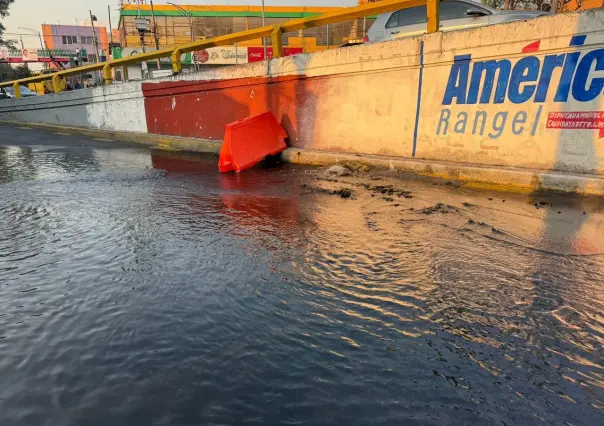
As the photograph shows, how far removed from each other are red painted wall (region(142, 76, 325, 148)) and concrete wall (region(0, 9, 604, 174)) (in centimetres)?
3

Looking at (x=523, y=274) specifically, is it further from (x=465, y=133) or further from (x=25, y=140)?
(x=25, y=140)

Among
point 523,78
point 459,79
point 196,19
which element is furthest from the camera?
point 196,19

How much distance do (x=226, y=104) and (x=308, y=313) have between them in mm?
7817

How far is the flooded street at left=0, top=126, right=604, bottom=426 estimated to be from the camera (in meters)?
1.90

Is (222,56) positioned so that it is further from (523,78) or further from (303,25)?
(523,78)

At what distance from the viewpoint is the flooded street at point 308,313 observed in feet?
6.23

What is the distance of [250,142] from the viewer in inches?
307

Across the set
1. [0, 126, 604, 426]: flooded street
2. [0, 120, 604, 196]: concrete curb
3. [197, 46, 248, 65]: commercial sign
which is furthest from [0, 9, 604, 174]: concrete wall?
[197, 46, 248, 65]: commercial sign

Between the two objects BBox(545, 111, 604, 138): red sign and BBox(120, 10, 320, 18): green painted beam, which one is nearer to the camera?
BBox(545, 111, 604, 138): red sign

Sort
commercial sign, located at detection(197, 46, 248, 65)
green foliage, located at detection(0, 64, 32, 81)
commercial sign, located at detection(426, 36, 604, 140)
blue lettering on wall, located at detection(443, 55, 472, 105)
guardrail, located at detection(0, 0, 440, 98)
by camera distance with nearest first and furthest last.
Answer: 1. commercial sign, located at detection(426, 36, 604, 140)
2. blue lettering on wall, located at detection(443, 55, 472, 105)
3. guardrail, located at detection(0, 0, 440, 98)
4. commercial sign, located at detection(197, 46, 248, 65)
5. green foliage, located at detection(0, 64, 32, 81)

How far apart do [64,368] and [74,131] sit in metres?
15.2

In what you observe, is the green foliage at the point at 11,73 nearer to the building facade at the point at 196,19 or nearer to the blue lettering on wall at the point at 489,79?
the building facade at the point at 196,19

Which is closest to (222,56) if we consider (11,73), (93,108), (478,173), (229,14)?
(229,14)

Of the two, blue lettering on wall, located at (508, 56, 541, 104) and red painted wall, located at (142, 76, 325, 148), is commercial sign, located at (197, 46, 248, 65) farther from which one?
blue lettering on wall, located at (508, 56, 541, 104)
